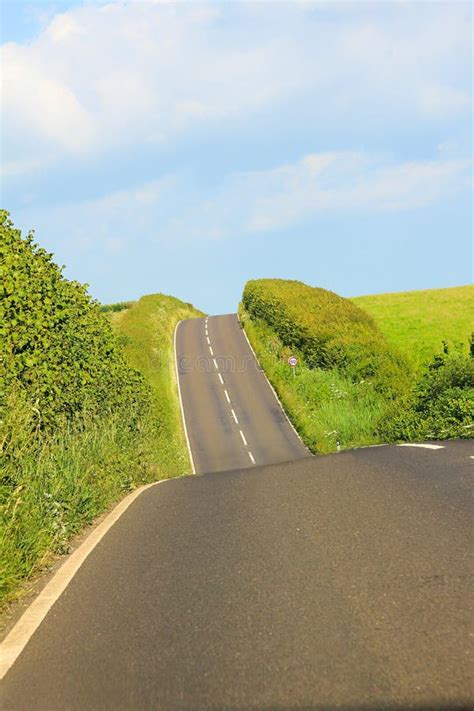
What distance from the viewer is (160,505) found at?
1102 centimetres

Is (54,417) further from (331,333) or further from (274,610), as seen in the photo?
(331,333)

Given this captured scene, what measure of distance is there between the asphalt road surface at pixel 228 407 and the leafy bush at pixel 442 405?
1432 centimetres

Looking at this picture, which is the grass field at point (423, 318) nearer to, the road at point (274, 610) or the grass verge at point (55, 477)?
the grass verge at point (55, 477)

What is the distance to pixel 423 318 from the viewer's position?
7075 cm

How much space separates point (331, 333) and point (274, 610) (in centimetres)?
4765

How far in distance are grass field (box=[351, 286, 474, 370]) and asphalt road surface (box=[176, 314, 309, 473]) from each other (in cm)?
970

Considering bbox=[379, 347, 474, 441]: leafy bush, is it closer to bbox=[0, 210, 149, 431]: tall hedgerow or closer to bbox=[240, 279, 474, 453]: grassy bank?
bbox=[240, 279, 474, 453]: grassy bank

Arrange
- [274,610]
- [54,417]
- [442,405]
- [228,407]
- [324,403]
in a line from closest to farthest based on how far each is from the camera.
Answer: [274,610]
[54,417]
[442,405]
[324,403]
[228,407]

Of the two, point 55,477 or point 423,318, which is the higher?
point 423,318

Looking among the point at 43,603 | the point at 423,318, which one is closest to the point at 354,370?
the point at 423,318

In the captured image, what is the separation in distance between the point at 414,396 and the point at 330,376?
74.5ft

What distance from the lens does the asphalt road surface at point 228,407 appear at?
41.9 m

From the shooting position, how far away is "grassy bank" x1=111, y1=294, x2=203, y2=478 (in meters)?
45.7

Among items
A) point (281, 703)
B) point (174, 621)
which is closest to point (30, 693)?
point (174, 621)
